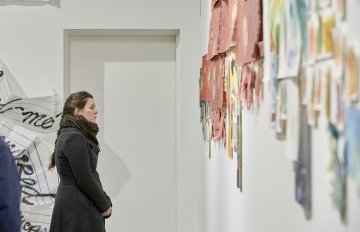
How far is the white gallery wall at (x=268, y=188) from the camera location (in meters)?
1.26

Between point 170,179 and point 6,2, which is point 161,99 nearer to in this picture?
point 170,179

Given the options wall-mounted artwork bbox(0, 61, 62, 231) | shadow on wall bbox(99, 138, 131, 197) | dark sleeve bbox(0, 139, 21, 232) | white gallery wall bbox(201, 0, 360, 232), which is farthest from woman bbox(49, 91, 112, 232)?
dark sleeve bbox(0, 139, 21, 232)

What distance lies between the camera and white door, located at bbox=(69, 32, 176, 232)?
480cm

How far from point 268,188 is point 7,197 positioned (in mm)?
835

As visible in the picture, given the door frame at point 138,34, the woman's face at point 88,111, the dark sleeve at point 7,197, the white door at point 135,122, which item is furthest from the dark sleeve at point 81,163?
the dark sleeve at point 7,197

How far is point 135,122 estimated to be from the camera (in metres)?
4.84

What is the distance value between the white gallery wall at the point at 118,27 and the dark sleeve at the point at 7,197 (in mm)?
2441

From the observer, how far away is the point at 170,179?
4859mm

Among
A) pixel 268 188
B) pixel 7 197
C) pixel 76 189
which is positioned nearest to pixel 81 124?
pixel 76 189

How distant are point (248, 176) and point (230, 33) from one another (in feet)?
1.95

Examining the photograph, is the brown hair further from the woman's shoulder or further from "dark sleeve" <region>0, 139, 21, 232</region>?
"dark sleeve" <region>0, 139, 21, 232</region>

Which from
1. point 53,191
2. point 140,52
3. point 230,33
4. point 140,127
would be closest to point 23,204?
point 53,191

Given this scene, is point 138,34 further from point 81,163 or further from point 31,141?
point 81,163

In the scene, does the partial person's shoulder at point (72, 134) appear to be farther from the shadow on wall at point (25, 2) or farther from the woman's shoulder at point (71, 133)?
the shadow on wall at point (25, 2)
